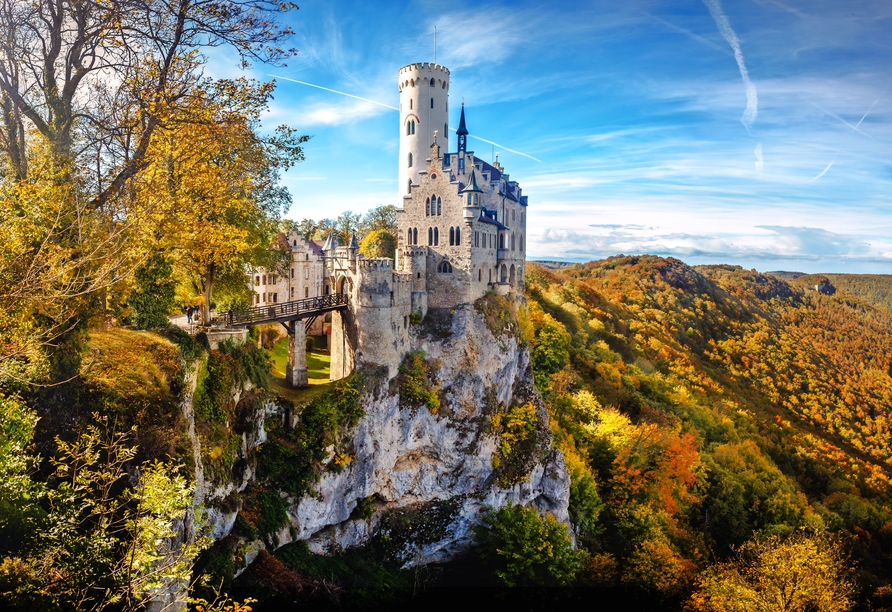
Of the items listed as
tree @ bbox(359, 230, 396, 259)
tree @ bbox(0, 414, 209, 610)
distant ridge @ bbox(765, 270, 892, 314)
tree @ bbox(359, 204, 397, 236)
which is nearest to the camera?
tree @ bbox(0, 414, 209, 610)

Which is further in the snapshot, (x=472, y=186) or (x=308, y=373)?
(x=308, y=373)

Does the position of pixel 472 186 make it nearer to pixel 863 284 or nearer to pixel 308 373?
pixel 308 373

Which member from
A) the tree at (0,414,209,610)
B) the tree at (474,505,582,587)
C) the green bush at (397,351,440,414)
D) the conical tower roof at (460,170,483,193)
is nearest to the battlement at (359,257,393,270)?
the green bush at (397,351,440,414)

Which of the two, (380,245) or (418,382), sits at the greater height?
(380,245)

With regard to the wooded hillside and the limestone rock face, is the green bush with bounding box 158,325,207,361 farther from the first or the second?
the wooded hillside

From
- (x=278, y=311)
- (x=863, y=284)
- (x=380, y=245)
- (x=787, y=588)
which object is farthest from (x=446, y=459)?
(x=863, y=284)

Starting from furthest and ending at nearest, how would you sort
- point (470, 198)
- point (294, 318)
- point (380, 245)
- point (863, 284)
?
point (863, 284) → point (380, 245) → point (470, 198) → point (294, 318)

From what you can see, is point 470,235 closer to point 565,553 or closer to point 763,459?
point 565,553
